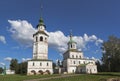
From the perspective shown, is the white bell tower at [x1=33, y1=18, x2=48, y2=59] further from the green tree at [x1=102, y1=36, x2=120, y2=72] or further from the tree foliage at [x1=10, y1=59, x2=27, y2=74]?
the tree foliage at [x1=10, y1=59, x2=27, y2=74]

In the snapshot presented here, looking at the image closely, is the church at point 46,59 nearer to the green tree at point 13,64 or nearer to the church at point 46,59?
the church at point 46,59

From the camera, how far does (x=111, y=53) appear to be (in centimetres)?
6775

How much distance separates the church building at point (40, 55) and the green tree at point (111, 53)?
21.0 meters

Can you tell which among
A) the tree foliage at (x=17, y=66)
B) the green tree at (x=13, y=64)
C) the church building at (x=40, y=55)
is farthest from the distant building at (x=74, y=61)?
the green tree at (x=13, y=64)

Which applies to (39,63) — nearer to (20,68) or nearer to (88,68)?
(88,68)

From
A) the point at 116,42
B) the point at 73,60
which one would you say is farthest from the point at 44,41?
the point at 116,42

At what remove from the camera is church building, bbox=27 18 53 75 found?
61.4 metres

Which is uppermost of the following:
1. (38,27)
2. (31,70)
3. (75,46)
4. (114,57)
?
(38,27)

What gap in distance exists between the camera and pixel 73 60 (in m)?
72.7

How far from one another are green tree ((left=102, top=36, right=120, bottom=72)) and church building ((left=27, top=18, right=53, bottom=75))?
2102 cm

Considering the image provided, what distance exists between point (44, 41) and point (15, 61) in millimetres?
32515

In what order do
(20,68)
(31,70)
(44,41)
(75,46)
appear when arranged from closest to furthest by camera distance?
(31,70)
(44,41)
(75,46)
(20,68)

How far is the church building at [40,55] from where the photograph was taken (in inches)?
2418

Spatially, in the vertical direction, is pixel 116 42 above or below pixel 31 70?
above
